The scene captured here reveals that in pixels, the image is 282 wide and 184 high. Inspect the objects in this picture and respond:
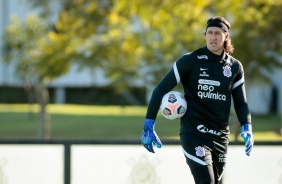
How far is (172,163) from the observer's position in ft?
30.4

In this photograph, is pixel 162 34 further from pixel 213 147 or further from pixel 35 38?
pixel 213 147

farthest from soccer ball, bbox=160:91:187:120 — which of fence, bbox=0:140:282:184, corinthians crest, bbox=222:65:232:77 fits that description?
fence, bbox=0:140:282:184

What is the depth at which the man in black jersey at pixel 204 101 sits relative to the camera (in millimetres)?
6699

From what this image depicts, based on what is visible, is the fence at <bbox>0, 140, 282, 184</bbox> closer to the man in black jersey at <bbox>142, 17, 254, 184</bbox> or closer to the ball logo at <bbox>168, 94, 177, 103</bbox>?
the man in black jersey at <bbox>142, 17, 254, 184</bbox>

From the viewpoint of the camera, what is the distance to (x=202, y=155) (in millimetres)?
6691

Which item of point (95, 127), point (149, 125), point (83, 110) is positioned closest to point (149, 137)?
point (149, 125)

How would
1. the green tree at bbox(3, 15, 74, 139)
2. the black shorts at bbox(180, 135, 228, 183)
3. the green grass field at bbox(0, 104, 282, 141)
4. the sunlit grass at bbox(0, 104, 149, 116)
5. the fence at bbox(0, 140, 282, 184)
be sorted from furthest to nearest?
the sunlit grass at bbox(0, 104, 149, 116) → the green grass field at bbox(0, 104, 282, 141) → the green tree at bbox(3, 15, 74, 139) → the fence at bbox(0, 140, 282, 184) → the black shorts at bbox(180, 135, 228, 183)

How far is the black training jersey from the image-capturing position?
675 cm

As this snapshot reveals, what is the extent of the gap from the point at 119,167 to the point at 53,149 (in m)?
0.84

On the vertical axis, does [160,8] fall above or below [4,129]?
above

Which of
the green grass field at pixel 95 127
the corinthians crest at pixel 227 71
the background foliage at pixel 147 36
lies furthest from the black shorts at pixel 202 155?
the green grass field at pixel 95 127

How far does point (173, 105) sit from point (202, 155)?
51 cm

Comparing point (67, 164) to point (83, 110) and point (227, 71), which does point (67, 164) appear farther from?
point (83, 110)

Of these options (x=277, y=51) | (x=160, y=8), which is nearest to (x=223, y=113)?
(x=160, y=8)
